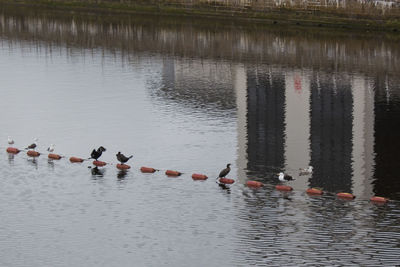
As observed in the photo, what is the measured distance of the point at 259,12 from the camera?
7081 cm

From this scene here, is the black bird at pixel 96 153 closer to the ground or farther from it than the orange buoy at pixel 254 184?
farther from it

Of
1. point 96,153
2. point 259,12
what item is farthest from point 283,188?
point 259,12

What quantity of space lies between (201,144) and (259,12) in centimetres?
3287

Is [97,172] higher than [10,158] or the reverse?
the reverse

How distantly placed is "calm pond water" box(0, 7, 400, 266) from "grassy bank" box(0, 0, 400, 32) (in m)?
2.00

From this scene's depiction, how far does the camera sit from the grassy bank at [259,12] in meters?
66.1

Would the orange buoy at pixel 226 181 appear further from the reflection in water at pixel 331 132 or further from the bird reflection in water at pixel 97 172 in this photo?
the bird reflection in water at pixel 97 172

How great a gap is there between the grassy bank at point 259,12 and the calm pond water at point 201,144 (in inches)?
78.8

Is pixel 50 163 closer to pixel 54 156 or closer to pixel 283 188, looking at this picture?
pixel 54 156

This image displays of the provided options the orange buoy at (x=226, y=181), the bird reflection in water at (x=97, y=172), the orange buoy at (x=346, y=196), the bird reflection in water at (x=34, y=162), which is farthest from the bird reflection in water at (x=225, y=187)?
the bird reflection in water at (x=34, y=162)

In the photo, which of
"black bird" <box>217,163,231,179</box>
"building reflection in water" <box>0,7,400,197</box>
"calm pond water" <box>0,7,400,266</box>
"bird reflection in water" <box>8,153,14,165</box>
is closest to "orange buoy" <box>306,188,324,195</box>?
"calm pond water" <box>0,7,400,266</box>

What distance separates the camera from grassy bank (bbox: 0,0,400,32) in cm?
6612

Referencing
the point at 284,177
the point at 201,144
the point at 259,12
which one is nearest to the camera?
the point at 284,177

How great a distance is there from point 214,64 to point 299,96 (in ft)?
32.6
